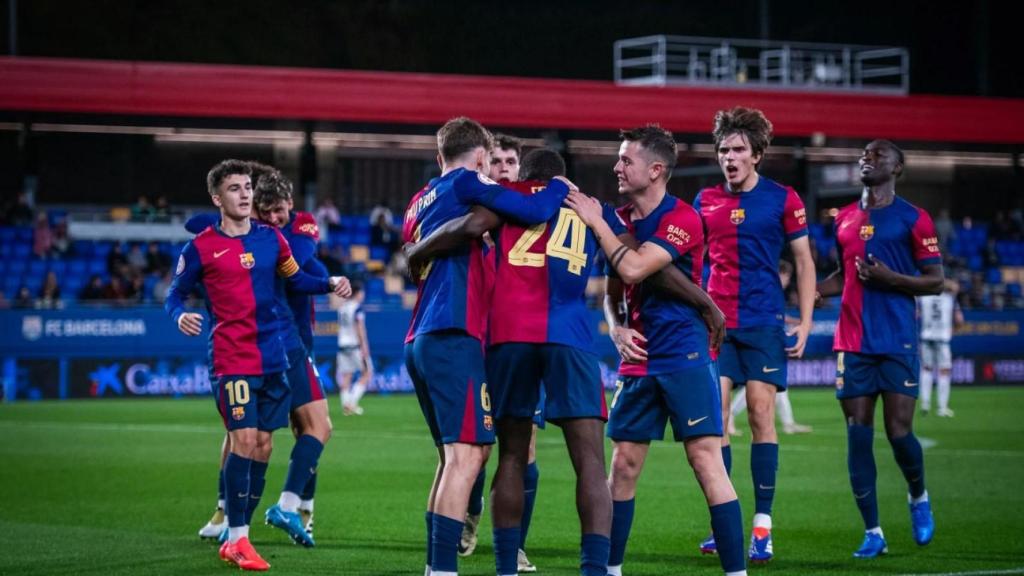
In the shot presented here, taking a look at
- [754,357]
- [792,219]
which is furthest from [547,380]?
[792,219]

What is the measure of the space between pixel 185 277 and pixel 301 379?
3.86 ft

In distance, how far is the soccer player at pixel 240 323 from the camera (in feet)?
27.5

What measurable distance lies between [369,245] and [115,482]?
19765mm

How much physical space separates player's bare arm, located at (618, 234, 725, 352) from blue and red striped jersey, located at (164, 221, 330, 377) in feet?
9.33

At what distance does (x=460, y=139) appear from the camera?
21.6 feet

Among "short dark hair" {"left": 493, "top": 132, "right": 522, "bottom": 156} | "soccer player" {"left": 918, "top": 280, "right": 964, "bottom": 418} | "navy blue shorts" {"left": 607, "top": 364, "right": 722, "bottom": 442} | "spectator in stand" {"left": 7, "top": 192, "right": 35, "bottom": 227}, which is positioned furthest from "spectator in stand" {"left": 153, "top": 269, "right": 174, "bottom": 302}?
"navy blue shorts" {"left": 607, "top": 364, "right": 722, "bottom": 442}

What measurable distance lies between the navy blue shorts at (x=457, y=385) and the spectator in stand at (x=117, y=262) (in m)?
22.1

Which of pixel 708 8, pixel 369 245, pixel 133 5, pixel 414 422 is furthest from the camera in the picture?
pixel 708 8

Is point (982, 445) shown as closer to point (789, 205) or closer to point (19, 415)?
point (789, 205)

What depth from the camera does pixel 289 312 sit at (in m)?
9.27

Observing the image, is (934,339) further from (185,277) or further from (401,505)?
(185,277)

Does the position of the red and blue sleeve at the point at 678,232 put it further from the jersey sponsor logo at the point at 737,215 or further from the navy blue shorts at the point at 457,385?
the jersey sponsor logo at the point at 737,215

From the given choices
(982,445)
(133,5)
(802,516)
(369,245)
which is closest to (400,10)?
(133,5)

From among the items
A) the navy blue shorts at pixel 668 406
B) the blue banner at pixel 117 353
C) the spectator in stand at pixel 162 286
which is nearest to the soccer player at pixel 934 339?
the blue banner at pixel 117 353
